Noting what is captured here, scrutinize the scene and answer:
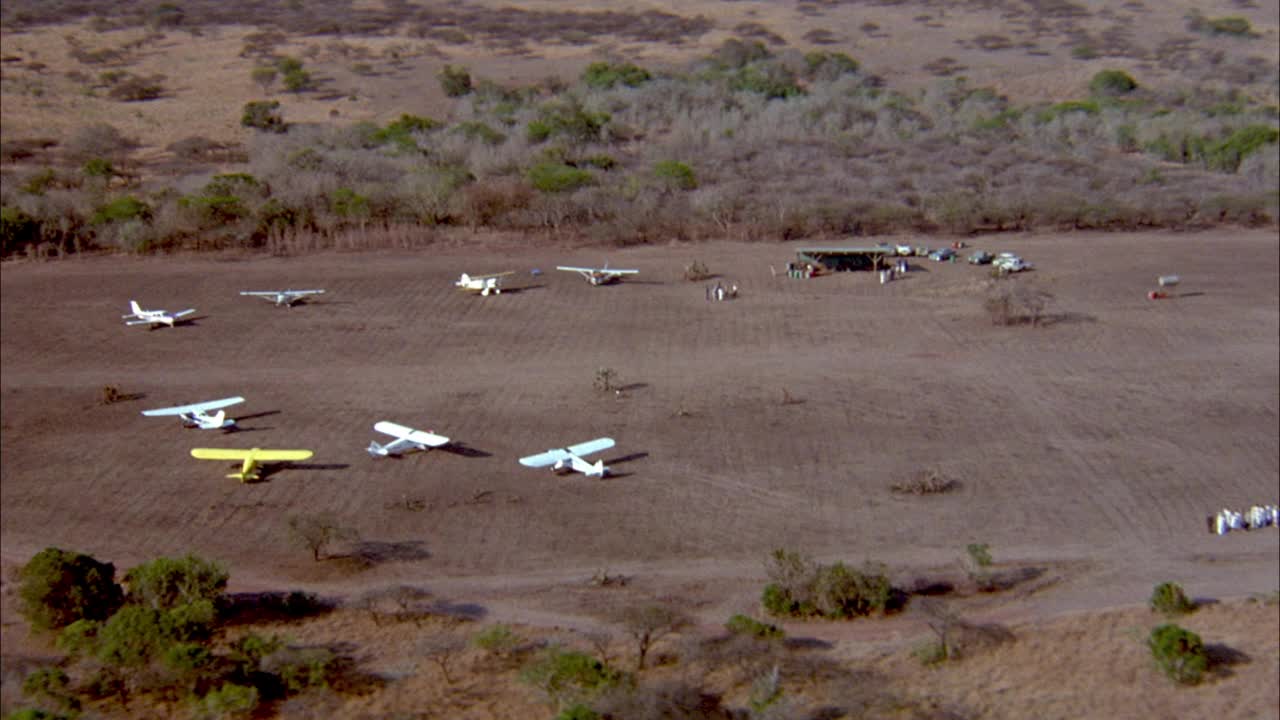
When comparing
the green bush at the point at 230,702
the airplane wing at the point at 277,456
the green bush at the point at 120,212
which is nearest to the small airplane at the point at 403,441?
the airplane wing at the point at 277,456

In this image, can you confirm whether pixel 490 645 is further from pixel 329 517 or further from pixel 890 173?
pixel 890 173

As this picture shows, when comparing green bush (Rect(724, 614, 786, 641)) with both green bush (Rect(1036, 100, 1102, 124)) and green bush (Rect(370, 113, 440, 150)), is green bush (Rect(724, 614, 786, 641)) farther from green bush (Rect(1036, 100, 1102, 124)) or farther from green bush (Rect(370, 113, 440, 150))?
green bush (Rect(1036, 100, 1102, 124))

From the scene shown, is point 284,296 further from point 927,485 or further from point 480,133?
point 480,133

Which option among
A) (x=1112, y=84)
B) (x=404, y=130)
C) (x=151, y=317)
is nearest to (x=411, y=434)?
(x=151, y=317)

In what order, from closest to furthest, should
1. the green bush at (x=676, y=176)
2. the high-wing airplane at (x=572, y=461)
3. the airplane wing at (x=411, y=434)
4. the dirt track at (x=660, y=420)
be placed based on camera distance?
the dirt track at (x=660, y=420), the high-wing airplane at (x=572, y=461), the airplane wing at (x=411, y=434), the green bush at (x=676, y=176)

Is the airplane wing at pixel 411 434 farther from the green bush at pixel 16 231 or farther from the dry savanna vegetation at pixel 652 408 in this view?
the green bush at pixel 16 231
